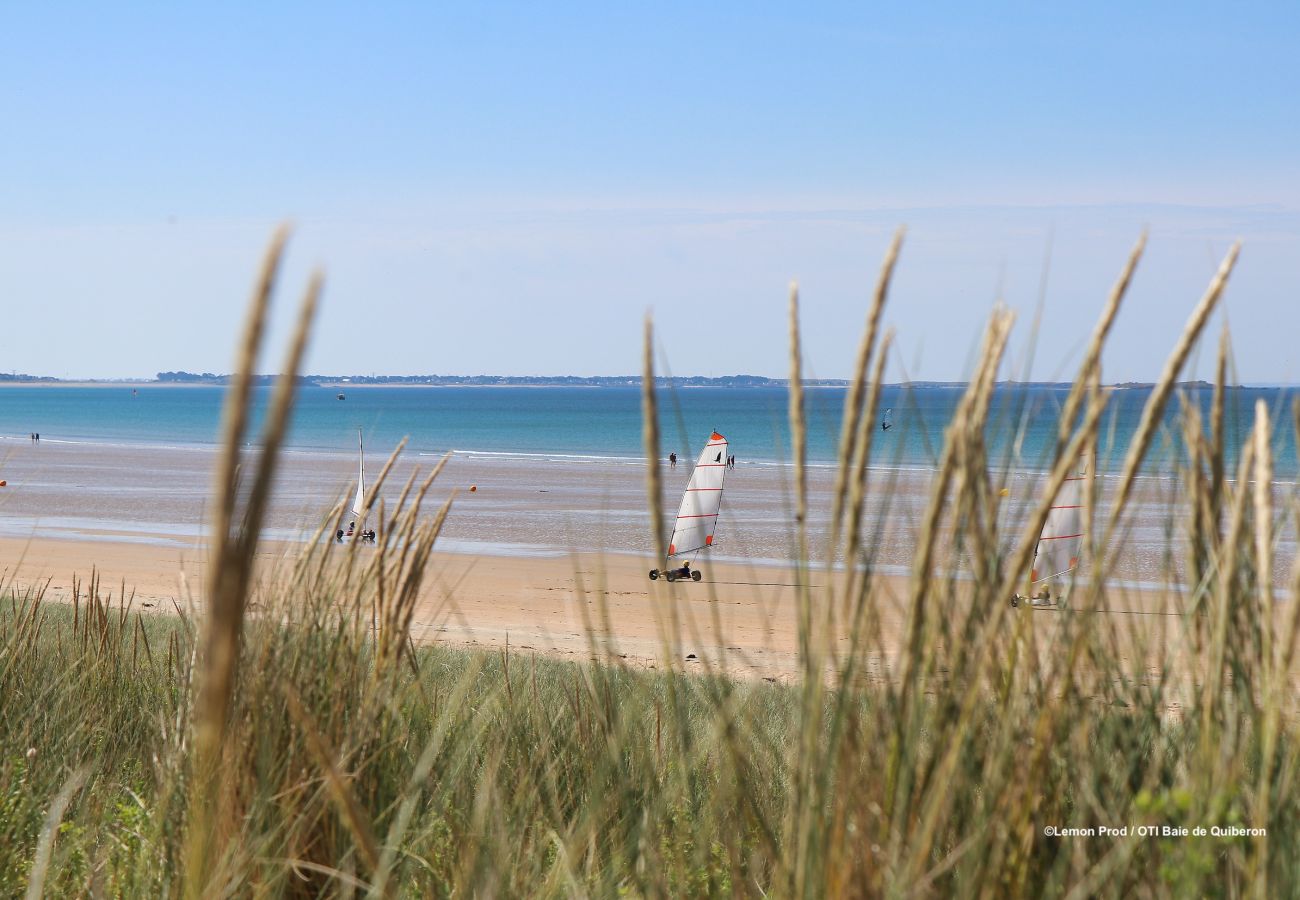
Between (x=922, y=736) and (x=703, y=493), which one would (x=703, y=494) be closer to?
(x=703, y=493)

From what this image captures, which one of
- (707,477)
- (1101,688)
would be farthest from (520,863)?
(707,477)

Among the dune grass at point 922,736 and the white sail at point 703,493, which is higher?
the dune grass at point 922,736

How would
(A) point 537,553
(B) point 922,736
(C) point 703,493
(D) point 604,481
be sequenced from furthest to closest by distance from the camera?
(D) point 604,481 → (A) point 537,553 → (C) point 703,493 → (B) point 922,736

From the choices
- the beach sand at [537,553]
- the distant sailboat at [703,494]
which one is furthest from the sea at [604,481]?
the distant sailboat at [703,494]

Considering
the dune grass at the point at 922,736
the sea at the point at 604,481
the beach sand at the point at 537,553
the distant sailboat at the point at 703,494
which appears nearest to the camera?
the dune grass at the point at 922,736

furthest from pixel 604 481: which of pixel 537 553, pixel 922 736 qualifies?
pixel 922 736

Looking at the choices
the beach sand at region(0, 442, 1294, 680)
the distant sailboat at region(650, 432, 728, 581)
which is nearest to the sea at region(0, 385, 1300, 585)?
the beach sand at region(0, 442, 1294, 680)

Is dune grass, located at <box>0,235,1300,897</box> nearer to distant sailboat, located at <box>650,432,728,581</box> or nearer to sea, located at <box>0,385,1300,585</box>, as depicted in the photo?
sea, located at <box>0,385,1300,585</box>

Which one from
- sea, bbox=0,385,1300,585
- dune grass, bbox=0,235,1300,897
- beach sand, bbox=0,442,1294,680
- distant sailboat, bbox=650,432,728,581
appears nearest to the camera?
dune grass, bbox=0,235,1300,897

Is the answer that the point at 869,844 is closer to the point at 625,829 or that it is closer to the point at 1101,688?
the point at 1101,688

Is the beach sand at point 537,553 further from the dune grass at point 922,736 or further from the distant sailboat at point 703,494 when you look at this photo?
the distant sailboat at point 703,494

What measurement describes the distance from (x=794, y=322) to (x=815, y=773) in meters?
0.59

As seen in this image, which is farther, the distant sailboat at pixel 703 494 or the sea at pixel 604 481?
the distant sailboat at pixel 703 494

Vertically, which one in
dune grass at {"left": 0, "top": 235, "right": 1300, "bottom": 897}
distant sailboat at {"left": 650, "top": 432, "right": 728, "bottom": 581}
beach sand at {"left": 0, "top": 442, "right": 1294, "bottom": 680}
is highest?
dune grass at {"left": 0, "top": 235, "right": 1300, "bottom": 897}
